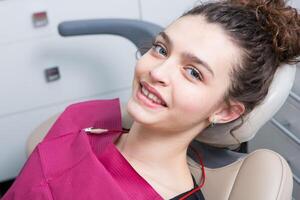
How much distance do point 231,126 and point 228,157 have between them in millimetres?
125

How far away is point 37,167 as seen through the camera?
0.87 metres

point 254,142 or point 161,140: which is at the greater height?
point 161,140

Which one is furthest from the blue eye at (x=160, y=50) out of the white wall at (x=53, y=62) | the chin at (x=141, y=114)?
the white wall at (x=53, y=62)

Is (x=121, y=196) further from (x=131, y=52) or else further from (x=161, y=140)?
(x=131, y=52)

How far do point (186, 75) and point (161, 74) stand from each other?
0.05 meters

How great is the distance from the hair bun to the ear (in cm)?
13

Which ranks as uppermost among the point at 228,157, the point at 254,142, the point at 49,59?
the point at 49,59

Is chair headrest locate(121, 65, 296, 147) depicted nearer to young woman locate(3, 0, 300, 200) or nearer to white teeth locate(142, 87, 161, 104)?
young woman locate(3, 0, 300, 200)

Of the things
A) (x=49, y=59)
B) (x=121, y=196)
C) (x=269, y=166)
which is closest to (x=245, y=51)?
(x=269, y=166)

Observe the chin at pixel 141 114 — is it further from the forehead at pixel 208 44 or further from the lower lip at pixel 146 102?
the forehead at pixel 208 44

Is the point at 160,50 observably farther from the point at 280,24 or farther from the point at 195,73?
the point at 280,24

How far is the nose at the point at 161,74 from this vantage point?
738mm

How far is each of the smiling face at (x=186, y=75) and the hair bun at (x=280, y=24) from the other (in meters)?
0.09

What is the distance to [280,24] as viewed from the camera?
797 millimetres
